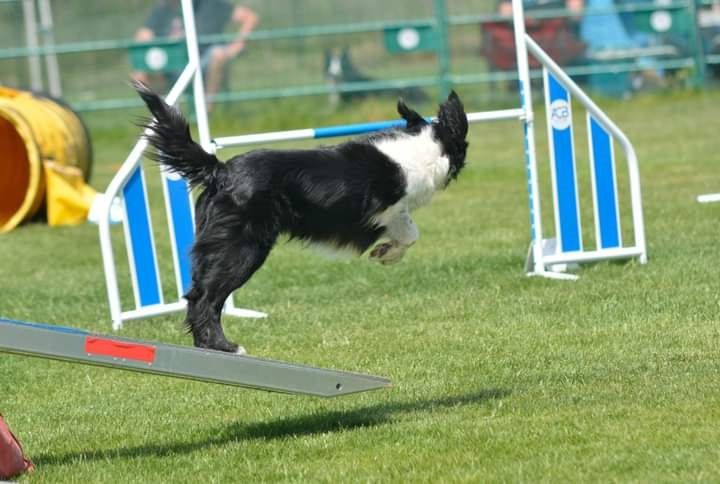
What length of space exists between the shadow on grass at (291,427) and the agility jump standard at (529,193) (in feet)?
7.48

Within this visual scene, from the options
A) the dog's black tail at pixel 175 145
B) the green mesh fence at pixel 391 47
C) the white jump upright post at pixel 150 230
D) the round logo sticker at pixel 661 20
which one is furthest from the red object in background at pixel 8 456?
the round logo sticker at pixel 661 20

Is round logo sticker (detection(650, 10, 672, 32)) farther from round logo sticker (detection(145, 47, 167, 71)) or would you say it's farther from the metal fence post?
round logo sticker (detection(145, 47, 167, 71))

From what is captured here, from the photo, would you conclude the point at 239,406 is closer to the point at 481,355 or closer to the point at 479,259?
the point at 481,355

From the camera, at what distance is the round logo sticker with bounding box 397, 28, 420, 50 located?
18.9 metres

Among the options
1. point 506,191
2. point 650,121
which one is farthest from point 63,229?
point 650,121

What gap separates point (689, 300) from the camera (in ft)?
22.9

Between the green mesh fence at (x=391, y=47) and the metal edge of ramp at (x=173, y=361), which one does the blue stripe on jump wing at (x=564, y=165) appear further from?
the green mesh fence at (x=391, y=47)

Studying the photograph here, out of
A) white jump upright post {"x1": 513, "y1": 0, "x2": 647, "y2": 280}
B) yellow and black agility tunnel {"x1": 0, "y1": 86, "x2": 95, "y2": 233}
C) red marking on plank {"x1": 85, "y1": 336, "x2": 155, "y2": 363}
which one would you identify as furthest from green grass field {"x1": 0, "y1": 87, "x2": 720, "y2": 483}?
yellow and black agility tunnel {"x1": 0, "y1": 86, "x2": 95, "y2": 233}

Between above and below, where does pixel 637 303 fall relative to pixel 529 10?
below

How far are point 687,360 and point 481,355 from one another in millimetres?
1019

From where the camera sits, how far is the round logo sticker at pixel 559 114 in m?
8.26

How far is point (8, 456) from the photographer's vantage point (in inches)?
180

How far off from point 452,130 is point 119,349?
79.0 inches

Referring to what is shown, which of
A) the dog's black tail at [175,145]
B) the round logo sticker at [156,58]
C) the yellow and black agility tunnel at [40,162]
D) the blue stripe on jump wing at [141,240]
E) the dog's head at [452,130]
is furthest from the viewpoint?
the round logo sticker at [156,58]
